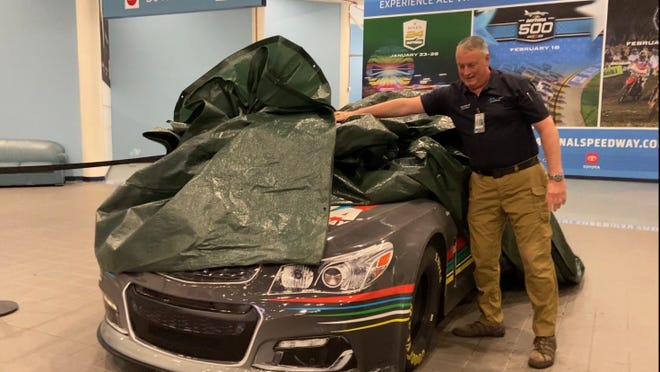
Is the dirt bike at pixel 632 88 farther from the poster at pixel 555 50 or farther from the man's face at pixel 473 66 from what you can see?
the man's face at pixel 473 66

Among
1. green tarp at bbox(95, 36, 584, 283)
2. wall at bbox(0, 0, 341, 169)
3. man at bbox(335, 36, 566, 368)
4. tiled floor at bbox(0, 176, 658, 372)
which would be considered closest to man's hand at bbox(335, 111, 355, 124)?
green tarp at bbox(95, 36, 584, 283)

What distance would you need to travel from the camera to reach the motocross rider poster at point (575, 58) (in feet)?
27.8

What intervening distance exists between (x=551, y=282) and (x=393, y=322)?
3.32 ft

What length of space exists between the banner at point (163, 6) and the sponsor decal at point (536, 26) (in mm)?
4129

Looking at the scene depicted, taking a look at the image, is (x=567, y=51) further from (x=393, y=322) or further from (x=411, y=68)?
(x=393, y=322)

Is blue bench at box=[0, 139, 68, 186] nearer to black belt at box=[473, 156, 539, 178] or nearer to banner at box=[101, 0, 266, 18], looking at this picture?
banner at box=[101, 0, 266, 18]

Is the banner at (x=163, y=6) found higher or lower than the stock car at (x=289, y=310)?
higher

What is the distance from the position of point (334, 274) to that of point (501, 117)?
120 centimetres

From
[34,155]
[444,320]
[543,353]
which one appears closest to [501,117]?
[543,353]

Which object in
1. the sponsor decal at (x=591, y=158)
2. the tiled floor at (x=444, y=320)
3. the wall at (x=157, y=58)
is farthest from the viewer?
the wall at (x=157, y=58)

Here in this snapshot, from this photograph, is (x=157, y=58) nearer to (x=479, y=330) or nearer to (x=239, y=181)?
(x=239, y=181)

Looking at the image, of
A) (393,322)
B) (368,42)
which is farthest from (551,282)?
(368,42)

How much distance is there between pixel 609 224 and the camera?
6.09 m

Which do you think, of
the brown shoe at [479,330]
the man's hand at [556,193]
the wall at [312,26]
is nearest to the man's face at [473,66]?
the man's hand at [556,193]
